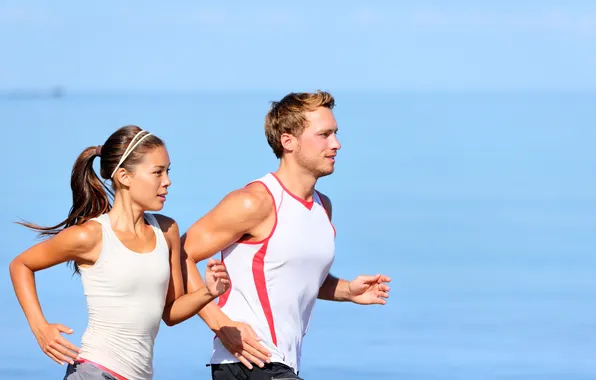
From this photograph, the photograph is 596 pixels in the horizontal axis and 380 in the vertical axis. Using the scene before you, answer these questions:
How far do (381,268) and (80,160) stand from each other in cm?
635

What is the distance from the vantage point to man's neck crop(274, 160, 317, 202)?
474cm

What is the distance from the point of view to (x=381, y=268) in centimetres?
1048

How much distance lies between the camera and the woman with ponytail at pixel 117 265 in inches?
163

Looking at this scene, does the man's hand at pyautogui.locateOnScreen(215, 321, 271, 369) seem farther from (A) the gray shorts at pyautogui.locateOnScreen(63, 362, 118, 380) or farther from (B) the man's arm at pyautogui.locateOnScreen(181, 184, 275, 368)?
(A) the gray shorts at pyautogui.locateOnScreen(63, 362, 118, 380)

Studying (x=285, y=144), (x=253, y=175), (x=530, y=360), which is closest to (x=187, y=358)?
(x=530, y=360)

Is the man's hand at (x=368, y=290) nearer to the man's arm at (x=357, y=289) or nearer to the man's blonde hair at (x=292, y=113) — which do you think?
the man's arm at (x=357, y=289)

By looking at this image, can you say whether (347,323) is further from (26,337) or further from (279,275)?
(279,275)

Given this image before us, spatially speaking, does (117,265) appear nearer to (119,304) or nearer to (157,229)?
(119,304)

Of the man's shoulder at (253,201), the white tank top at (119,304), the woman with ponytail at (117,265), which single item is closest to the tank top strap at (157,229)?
the woman with ponytail at (117,265)

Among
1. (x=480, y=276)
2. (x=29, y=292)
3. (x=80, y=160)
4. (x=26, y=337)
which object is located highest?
(x=480, y=276)

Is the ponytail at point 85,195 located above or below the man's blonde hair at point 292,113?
below

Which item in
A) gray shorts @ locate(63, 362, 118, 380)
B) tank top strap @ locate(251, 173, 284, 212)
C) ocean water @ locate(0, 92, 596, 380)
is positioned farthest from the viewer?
ocean water @ locate(0, 92, 596, 380)

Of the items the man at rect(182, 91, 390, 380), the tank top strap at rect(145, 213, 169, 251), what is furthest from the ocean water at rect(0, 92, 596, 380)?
the tank top strap at rect(145, 213, 169, 251)

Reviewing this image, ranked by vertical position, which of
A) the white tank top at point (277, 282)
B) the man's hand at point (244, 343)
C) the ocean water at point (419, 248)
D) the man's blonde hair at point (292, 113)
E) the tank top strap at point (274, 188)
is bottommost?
the man's hand at point (244, 343)
